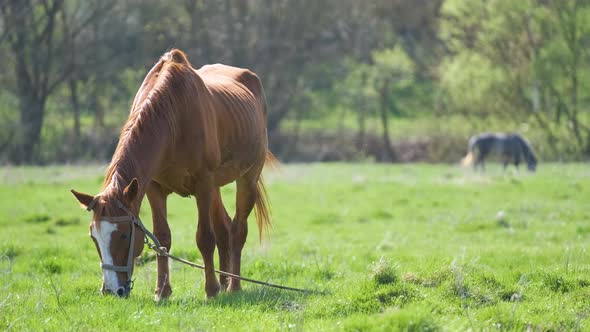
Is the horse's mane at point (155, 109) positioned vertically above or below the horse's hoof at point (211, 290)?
above

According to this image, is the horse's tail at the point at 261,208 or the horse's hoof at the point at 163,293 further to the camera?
the horse's tail at the point at 261,208

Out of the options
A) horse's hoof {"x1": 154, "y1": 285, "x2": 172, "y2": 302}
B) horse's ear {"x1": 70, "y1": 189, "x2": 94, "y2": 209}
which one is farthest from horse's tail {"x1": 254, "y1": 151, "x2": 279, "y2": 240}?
horse's ear {"x1": 70, "y1": 189, "x2": 94, "y2": 209}

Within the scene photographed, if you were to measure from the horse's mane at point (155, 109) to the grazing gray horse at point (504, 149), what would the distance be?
23156 millimetres

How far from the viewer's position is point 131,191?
19.1ft

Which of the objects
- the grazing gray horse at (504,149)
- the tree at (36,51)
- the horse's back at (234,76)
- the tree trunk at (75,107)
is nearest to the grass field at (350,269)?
the horse's back at (234,76)

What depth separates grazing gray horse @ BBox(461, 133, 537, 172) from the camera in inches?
1125

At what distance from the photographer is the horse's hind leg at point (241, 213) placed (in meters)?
7.79

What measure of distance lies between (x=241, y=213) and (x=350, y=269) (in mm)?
1334

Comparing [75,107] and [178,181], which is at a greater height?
[75,107]

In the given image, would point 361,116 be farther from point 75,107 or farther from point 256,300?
point 256,300

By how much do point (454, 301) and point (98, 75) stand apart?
30.4 meters

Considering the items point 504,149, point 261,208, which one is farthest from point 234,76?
point 504,149

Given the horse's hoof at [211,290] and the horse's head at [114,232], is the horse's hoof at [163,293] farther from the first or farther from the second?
the horse's head at [114,232]

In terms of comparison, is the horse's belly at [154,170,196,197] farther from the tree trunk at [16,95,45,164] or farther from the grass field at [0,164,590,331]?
the tree trunk at [16,95,45,164]
